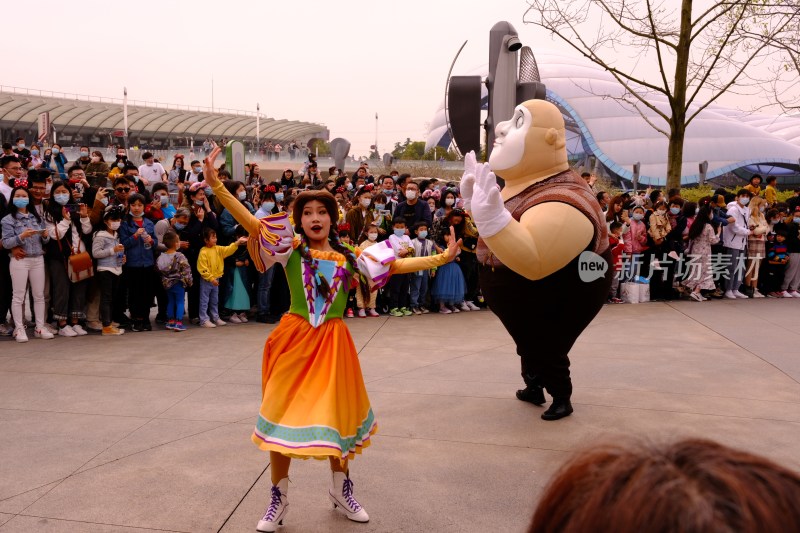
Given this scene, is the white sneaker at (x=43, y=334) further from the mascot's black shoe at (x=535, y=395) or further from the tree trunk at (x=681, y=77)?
the tree trunk at (x=681, y=77)

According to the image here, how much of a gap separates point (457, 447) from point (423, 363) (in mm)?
2062

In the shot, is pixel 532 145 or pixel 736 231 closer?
pixel 532 145

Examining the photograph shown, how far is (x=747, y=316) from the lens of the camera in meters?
9.35

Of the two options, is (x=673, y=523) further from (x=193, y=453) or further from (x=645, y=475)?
(x=193, y=453)

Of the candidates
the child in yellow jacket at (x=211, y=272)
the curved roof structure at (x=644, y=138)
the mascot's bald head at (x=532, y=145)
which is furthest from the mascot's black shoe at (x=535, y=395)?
the curved roof structure at (x=644, y=138)

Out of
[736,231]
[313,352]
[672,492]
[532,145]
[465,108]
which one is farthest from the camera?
[736,231]

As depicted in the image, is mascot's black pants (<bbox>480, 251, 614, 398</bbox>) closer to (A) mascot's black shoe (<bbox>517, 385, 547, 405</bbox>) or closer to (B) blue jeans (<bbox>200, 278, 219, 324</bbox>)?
(A) mascot's black shoe (<bbox>517, 385, 547, 405</bbox>)

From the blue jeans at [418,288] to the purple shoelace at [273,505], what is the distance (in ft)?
19.0

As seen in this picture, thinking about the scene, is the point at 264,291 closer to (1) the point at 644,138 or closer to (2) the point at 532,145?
(2) the point at 532,145

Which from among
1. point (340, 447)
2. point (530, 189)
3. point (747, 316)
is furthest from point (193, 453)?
point (747, 316)

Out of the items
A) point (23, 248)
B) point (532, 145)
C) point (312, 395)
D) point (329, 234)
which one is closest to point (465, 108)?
point (532, 145)

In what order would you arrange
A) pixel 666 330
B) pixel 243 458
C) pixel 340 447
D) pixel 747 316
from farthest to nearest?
1. pixel 747 316
2. pixel 666 330
3. pixel 243 458
4. pixel 340 447

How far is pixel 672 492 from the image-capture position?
0.76 m

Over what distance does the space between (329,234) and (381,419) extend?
1.72 metres
